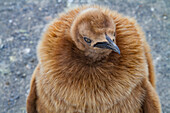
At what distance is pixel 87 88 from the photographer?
6.06 feet

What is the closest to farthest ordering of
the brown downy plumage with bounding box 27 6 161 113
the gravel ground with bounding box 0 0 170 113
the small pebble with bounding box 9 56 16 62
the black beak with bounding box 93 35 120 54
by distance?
the black beak with bounding box 93 35 120 54
the brown downy plumage with bounding box 27 6 161 113
the gravel ground with bounding box 0 0 170 113
the small pebble with bounding box 9 56 16 62

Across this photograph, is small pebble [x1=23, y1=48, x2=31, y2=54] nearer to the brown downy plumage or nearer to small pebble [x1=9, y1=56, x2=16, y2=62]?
small pebble [x1=9, y1=56, x2=16, y2=62]

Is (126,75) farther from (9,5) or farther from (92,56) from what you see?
(9,5)

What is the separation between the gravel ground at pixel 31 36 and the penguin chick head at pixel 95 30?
60.3 inches

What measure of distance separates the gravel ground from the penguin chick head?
153 cm

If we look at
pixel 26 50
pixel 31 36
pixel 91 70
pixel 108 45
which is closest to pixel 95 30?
pixel 108 45

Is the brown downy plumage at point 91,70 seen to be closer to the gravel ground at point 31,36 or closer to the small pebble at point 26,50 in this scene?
the gravel ground at point 31,36

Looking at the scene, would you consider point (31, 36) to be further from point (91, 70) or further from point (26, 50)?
point (91, 70)

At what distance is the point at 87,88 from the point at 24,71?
4.68 ft

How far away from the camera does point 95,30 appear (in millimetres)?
1549

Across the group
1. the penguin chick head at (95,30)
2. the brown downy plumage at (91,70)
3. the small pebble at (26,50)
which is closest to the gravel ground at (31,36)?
the small pebble at (26,50)

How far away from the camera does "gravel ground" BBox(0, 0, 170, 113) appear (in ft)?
9.47

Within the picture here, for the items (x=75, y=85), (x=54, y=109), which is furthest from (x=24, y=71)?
(x=75, y=85)

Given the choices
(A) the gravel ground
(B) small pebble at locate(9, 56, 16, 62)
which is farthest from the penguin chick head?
(B) small pebble at locate(9, 56, 16, 62)
